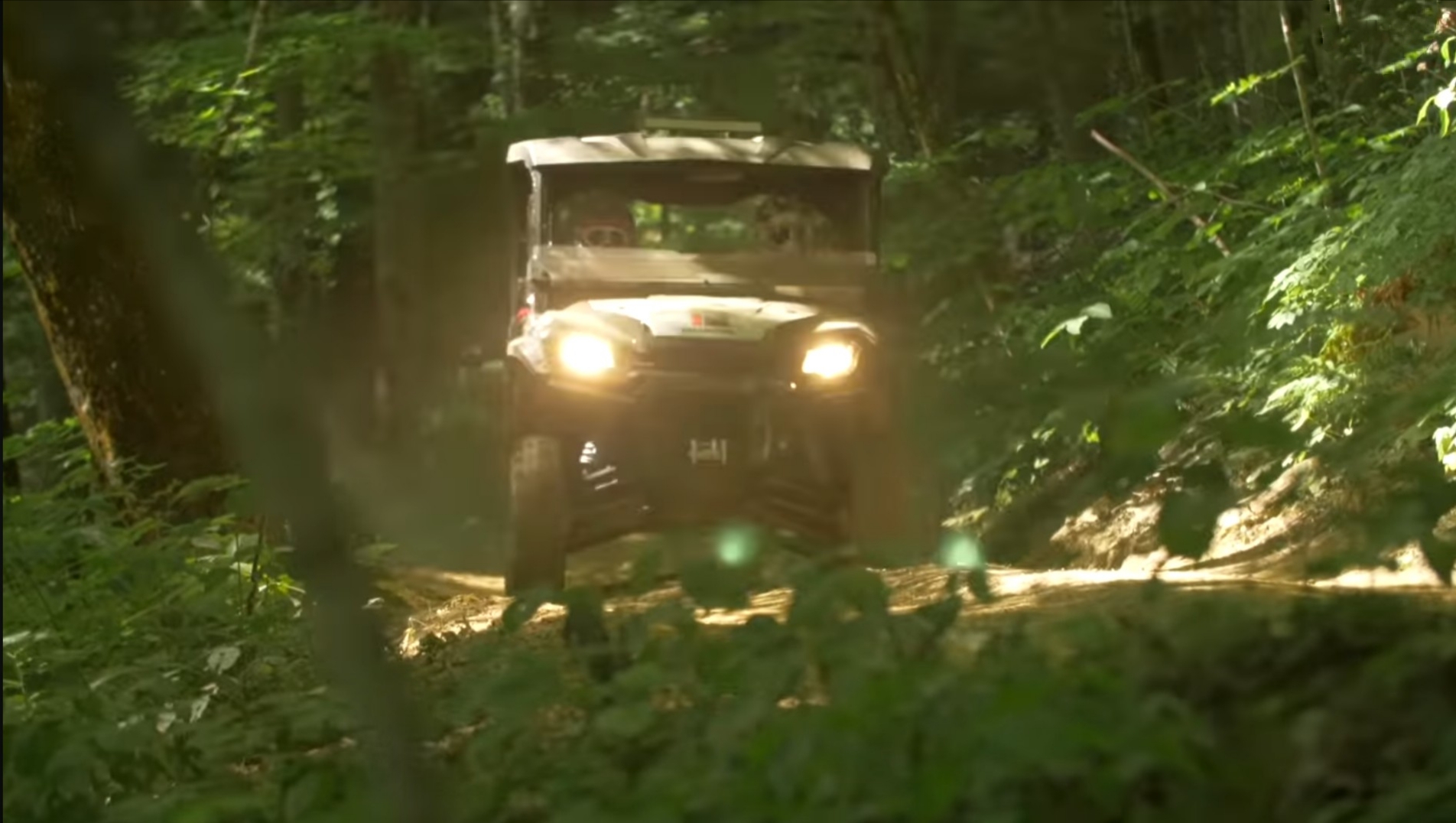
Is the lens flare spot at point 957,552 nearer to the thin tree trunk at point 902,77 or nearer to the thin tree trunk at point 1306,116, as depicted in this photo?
the thin tree trunk at point 1306,116

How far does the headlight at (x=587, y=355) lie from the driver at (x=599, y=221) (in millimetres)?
1072

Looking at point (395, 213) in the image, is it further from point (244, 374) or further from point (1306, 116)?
point (244, 374)

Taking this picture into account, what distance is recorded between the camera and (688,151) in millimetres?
9578

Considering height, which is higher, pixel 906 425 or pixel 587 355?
pixel 587 355

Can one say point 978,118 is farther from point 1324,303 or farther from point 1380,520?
point 1380,520

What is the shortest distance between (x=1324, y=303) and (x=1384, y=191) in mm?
485

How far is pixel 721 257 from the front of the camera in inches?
382

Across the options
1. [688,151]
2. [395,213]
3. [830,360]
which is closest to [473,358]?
A: [688,151]

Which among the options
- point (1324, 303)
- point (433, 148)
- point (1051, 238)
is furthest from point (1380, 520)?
point (433, 148)

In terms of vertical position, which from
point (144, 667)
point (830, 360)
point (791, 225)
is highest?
point (791, 225)

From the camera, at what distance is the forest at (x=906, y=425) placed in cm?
326

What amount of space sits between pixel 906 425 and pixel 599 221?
5.88ft

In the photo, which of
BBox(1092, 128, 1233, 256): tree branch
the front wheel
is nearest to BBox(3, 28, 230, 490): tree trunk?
the front wheel

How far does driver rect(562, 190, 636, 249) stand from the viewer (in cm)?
962
